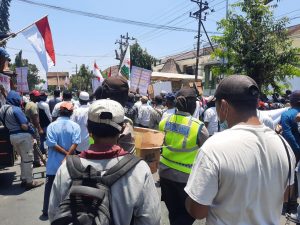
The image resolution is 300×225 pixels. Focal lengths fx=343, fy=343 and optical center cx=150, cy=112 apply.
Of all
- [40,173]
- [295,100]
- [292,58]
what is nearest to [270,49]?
[292,58]

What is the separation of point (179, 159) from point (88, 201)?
211cm

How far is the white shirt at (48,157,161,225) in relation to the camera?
179 cm

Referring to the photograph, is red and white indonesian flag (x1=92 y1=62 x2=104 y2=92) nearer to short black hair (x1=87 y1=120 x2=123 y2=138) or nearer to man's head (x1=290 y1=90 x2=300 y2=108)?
man's head (x1=290 y1=90 x2=300 y2=108)

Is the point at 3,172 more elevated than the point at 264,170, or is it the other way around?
the point at 264,170

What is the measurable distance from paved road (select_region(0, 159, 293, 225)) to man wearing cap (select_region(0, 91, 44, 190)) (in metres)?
0.31

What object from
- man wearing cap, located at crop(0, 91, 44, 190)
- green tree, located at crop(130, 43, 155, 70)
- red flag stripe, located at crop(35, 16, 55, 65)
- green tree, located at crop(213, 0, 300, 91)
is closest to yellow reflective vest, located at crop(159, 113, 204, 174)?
man wearing cap, located at crop(0, 91, 44, 190)

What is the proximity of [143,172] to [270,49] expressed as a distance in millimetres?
12438

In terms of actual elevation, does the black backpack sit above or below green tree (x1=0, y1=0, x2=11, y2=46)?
below

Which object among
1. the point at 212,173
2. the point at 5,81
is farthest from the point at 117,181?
the point at 5,81

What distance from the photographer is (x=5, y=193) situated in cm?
638

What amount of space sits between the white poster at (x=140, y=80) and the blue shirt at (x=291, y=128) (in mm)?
7432

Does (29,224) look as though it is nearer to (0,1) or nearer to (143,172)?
(143,172)

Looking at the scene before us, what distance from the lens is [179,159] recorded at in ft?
12.0

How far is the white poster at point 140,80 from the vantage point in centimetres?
1228
